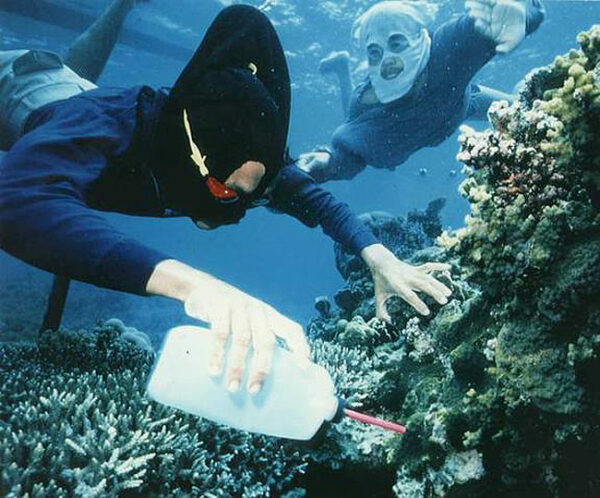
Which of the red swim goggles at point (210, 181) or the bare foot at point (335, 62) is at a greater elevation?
the bare foot at point (335, 62)

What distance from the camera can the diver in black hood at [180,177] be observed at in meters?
1.65

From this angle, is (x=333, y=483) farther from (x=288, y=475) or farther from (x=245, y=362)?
(x=245, y=362)

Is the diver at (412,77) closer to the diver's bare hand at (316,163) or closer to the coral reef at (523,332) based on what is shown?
the diver's bare hand at (316,163)

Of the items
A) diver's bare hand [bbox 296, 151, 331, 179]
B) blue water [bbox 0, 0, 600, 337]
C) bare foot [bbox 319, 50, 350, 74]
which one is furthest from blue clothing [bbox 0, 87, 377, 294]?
bare foot [bbox 319, 50, 350, 74]

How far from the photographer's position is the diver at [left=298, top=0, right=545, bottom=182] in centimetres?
905

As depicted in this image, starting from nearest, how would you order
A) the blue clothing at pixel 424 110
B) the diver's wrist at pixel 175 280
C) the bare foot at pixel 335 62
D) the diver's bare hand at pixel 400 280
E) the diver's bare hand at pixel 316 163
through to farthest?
1. the diver's wrist at pixel 175 280
2. the diver's bare hand at pixel 400 280
3. the blue clothing at pixel 424 110
4. the diver's bare hand at pixel 316 163
5. the bare foot at pixel 335 62

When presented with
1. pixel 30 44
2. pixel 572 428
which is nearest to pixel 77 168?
pixel 572 428

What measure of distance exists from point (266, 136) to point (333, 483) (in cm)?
279

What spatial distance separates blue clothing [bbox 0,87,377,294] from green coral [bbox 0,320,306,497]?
1.50 m

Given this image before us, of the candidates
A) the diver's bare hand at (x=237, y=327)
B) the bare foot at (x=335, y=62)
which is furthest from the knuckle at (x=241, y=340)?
the bare foot at (x=335, y=62)

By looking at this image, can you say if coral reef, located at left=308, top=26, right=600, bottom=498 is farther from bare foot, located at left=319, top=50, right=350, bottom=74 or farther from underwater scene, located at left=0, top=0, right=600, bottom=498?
bare foot, located at left=319, top=50, right=350, bottom=74

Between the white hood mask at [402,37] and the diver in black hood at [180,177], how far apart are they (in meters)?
6.81

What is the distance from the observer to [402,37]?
921cm

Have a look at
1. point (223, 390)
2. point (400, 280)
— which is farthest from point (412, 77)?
point (223, 390)
